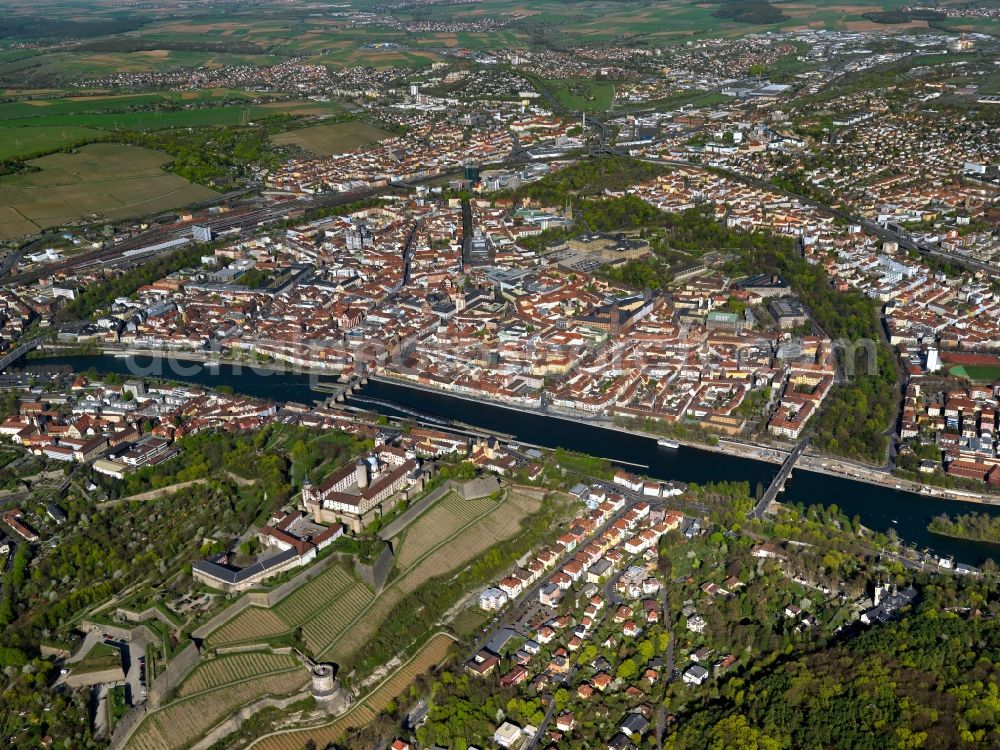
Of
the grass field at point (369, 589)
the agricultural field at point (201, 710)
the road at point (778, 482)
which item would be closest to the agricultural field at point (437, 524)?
the grass field at point (369, 589)

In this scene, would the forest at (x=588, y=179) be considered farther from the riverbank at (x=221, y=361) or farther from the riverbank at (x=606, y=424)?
the riverbank at (x=606, y=424)

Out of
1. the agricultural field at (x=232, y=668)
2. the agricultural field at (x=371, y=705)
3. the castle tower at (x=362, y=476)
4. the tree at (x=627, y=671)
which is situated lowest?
the agricultural field at (x=371, y=705)

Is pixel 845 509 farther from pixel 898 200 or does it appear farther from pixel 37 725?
pixel 898 200

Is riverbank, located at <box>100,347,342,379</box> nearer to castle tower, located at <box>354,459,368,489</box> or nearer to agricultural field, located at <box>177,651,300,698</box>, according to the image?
castle tower, located at <box>354,459,368,489</box>

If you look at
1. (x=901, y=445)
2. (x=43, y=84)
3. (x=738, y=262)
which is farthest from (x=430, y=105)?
(x=901, y=445)

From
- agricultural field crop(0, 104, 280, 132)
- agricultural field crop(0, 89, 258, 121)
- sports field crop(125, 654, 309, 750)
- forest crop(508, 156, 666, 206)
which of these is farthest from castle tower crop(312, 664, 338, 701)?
agricultural field crop(0, 89, 258, 121)

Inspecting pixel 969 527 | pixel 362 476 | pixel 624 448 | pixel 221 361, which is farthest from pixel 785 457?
pixel 221 361
